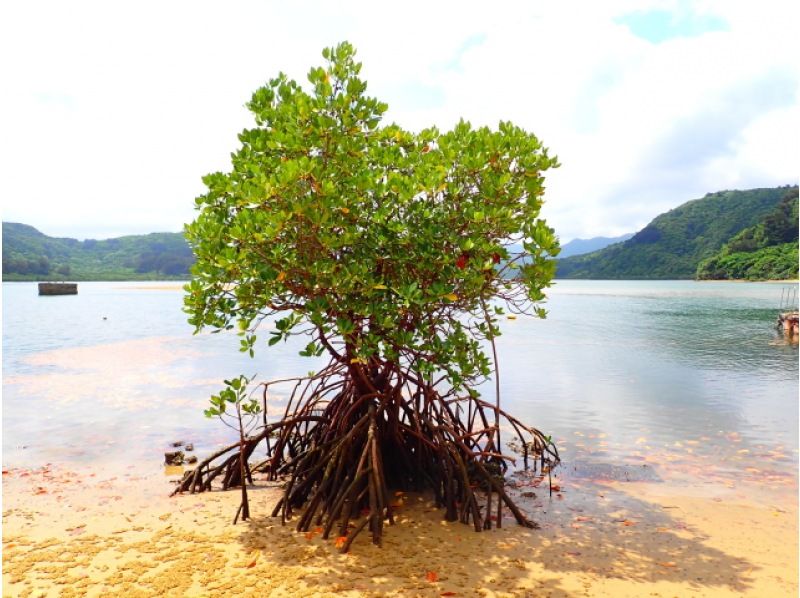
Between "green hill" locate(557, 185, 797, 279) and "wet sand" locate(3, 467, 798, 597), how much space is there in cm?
16438

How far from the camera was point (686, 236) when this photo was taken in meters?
171

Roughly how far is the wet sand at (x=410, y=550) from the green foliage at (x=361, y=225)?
7.21ft

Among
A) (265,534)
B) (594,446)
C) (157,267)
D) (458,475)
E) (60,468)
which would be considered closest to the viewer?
(265,534)

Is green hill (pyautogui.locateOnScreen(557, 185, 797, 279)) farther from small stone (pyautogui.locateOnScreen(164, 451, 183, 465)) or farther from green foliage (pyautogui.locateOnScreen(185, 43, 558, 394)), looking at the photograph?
green foliage (pyautogui.locateOnScreen(185, 43, 558, 394))

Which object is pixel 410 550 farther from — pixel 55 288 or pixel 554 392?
pixel 55 288

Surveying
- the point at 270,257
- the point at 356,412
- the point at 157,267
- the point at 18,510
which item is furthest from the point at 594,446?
the point at 157,267

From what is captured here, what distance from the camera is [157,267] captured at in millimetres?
199375

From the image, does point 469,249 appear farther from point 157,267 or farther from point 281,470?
point 157,267

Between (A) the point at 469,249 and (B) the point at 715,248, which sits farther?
(B) the point at 715,248

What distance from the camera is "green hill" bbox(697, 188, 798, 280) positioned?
11181 centimetres

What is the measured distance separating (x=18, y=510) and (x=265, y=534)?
3.85 m

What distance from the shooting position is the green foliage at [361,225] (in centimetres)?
630

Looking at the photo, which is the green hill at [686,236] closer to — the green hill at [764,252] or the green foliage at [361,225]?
the green hill at [764,252]

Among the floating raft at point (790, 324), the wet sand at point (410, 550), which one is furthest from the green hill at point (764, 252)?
the wet sand at point (410, 550)
